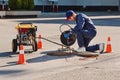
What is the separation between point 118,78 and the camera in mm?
9812

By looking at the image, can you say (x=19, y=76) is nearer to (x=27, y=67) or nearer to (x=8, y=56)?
(x=27, y=67)

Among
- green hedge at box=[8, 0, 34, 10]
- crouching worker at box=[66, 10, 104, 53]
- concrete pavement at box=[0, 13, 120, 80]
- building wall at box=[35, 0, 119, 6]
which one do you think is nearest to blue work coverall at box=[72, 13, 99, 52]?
crouching worker at box=[66, 10, 104, 53]

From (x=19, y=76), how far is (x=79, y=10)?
36.0 metres

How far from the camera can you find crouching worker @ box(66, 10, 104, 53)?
43.8 feet

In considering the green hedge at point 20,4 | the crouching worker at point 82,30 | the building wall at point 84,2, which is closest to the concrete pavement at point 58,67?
the crouching worker at point 82,30

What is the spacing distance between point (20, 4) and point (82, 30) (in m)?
21.9

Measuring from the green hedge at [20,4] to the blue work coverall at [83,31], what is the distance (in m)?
21.3

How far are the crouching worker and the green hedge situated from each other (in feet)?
69.8

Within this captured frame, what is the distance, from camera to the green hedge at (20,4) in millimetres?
34513

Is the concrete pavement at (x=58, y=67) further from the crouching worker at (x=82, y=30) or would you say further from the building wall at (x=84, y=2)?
the building wall at (x=84, y=2)

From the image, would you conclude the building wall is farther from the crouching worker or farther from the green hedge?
the crouching worker

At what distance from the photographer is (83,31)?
1343 centimetres

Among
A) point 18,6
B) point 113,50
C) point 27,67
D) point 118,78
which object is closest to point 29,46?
point 113,50

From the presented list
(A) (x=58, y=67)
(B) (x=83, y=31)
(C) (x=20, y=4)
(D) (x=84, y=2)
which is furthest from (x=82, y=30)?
(D) (x=84, y=2)
